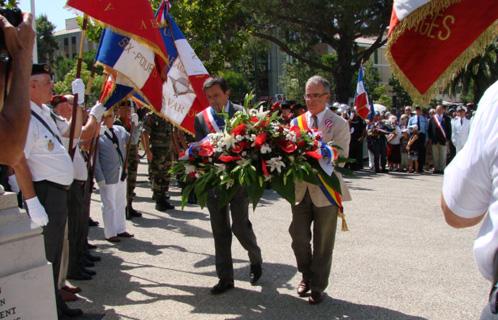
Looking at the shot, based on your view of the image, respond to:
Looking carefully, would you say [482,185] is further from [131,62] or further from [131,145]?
[131,145]

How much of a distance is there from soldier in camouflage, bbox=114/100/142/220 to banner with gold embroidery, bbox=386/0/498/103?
240 inches

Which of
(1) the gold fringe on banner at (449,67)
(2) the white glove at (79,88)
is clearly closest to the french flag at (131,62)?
(2) the white glove at (79,88)

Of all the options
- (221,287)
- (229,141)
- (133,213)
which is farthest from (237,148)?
(133,213)

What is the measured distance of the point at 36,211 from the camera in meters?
4.25

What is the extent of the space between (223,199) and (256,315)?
3.43ft

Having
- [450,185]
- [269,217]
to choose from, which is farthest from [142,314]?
[269,217]

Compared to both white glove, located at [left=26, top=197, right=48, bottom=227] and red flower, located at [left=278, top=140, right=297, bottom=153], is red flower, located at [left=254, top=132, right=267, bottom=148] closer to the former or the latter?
red flower, located at [left=278, top=140, right=297, bottom=153]

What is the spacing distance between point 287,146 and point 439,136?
42.0 ft

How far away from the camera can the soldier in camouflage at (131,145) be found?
351 inches

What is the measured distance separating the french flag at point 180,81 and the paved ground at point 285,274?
178 centimetres

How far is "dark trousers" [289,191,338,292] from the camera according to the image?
191 inches

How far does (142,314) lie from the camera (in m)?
4.79

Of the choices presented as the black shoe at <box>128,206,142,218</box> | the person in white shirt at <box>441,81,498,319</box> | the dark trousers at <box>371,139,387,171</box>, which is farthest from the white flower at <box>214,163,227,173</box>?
the dark trousers at <box>371,139,387,171</box>

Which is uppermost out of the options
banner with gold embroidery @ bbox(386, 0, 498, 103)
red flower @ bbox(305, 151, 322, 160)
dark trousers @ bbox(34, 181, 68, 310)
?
banner with gold embroidery @ bbox(386, 0, 498, 103)
